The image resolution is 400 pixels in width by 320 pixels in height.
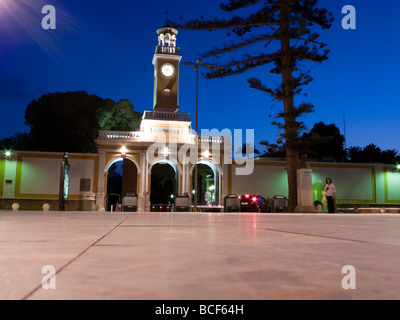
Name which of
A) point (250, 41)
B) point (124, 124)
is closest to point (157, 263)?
point (250, 41)

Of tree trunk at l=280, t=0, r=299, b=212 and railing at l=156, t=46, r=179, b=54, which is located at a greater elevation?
railing at l=156, t=46, r=179, b=54

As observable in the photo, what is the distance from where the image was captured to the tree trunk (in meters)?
18.8

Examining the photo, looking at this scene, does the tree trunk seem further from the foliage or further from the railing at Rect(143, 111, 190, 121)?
the foliage

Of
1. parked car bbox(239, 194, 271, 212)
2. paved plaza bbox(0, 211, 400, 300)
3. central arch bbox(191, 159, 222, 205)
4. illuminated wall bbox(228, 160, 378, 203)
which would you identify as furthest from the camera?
central arch bbox(191, 159, 222, 205)

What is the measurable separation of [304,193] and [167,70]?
26.2m

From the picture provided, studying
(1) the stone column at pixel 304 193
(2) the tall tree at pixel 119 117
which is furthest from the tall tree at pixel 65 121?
(1) the stone column at pixel 304 193

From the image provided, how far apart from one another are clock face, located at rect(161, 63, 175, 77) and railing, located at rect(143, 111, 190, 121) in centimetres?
546

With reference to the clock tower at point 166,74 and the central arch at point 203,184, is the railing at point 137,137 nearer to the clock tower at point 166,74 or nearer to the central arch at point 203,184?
the clock tower at point 166,74

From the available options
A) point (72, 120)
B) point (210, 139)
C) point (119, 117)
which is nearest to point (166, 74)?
point (210, 139)

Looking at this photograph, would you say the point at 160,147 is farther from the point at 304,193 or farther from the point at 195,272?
the point at 195,272

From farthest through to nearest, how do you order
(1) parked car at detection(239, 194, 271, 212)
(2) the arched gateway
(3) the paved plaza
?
(2) the arched gateway, (1) parked car at detection(239, 194, 271, 212), (3) the paved plaza

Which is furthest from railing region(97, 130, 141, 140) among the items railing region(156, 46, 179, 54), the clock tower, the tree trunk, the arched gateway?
the tree trunk
